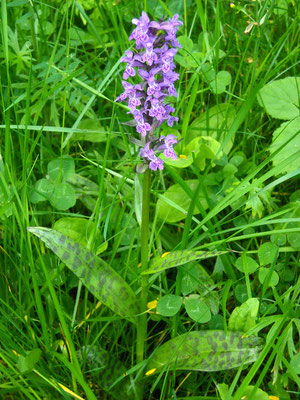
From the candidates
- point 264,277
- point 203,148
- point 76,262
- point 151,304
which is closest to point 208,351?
point 151,304

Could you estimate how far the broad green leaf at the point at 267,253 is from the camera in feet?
7.16

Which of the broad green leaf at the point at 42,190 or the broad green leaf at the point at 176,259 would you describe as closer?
the broad green leaf at the point at 176,259

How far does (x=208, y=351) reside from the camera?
6.49ft

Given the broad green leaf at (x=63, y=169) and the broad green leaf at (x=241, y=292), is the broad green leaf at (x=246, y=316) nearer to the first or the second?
the broad green leaf at (x=241, y=292)

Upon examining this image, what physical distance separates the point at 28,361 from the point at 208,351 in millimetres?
717

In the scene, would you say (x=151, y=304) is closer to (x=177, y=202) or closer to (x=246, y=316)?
(x=246, y=316)

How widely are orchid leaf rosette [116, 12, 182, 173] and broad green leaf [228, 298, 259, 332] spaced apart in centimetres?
70

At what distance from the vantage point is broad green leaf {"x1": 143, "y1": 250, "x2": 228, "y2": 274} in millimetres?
1779

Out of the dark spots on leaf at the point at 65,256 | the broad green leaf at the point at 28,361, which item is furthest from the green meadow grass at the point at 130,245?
the dark spots on leaf at the point at 65,256

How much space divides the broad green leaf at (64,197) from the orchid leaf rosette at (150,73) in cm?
71

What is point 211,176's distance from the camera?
2.61m

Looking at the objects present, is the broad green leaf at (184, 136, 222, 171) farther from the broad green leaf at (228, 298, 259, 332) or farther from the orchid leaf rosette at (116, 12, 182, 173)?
the broad green leaf at (228, 298, 259, 332)

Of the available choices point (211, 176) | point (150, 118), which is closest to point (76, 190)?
point (211, 176)

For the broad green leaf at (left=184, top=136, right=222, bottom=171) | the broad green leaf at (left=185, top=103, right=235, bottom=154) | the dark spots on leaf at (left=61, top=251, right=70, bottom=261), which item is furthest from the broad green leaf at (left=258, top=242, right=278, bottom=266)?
Result: the dark spots on leaf at (left=61, top=251, right=70, bottom=261)
